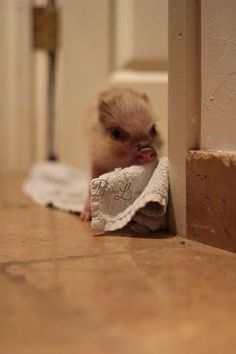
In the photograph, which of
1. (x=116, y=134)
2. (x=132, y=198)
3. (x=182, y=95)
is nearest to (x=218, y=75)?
(x=182, y=95)

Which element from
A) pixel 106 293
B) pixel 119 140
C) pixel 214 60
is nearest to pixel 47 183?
pixel 119 140

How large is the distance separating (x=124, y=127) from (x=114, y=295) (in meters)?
0.62

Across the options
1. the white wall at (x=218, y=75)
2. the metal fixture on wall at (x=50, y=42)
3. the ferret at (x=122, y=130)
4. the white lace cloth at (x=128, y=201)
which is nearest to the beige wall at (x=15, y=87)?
the metal fixture on wall at (x=50, y=42)

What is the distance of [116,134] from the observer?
1326mm

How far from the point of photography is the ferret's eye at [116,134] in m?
1.32

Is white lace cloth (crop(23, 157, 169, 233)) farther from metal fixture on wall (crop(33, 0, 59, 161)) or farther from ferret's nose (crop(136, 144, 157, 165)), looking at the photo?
metal fixture on wall (crop(33, 0, 59, 161))

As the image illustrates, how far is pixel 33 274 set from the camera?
2.72ft

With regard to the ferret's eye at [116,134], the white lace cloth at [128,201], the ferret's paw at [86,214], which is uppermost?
the ferret's eye at [116,134]

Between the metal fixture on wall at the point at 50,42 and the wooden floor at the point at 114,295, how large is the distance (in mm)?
1036

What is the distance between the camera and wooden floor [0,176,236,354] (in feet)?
1.95

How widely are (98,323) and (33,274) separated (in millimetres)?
210

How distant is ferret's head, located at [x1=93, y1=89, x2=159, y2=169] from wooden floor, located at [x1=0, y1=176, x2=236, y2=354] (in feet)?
0.79

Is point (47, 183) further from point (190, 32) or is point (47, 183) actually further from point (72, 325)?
point (72, 325)

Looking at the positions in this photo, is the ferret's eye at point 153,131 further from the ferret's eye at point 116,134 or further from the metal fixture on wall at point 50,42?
the metal fixture on wall at point 50,42
